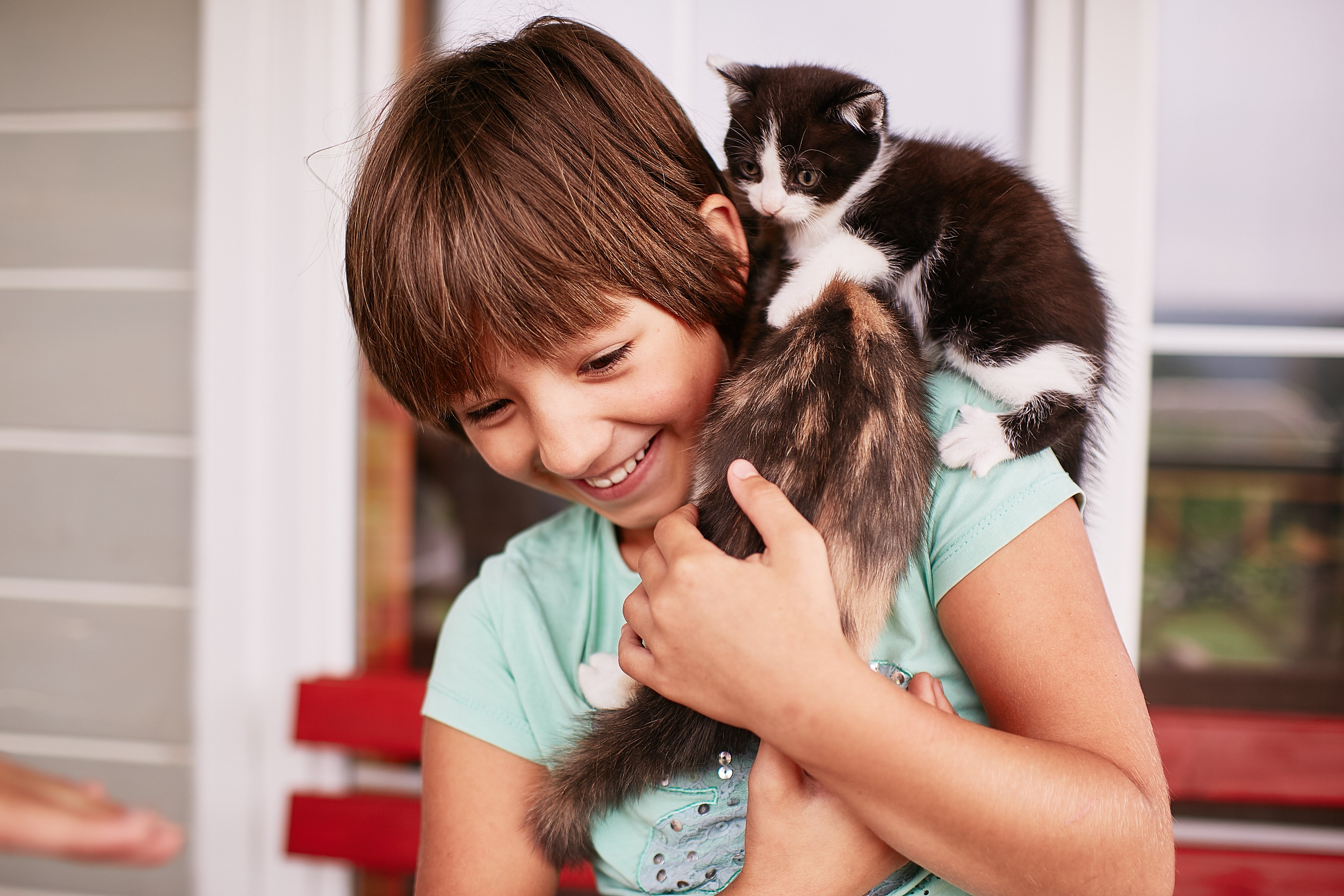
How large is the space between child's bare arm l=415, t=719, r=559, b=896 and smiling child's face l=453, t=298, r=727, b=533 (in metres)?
0.32

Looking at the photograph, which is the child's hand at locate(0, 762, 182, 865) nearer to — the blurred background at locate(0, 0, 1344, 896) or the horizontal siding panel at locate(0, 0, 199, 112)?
the blurred background at locate(0, 0, 1344, 896)

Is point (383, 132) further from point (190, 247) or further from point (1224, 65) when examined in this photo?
point (1224, 65)

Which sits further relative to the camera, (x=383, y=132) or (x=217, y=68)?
(x=217, y=68)

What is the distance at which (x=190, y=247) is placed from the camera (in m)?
1.94

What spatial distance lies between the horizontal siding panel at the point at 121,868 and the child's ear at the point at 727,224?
1917 millimetres

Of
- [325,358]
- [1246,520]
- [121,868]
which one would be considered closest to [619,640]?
[325,358]

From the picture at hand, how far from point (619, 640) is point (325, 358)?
1.33m

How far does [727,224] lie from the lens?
3.15ft

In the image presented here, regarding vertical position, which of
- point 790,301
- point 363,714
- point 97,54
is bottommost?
point 363,714

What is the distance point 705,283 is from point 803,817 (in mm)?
536

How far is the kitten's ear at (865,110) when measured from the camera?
105 centimetres

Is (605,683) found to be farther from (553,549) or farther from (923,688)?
(923,688)

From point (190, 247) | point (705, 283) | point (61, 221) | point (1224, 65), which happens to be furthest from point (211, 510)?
point (1224, 65)

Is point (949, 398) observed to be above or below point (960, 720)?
above
